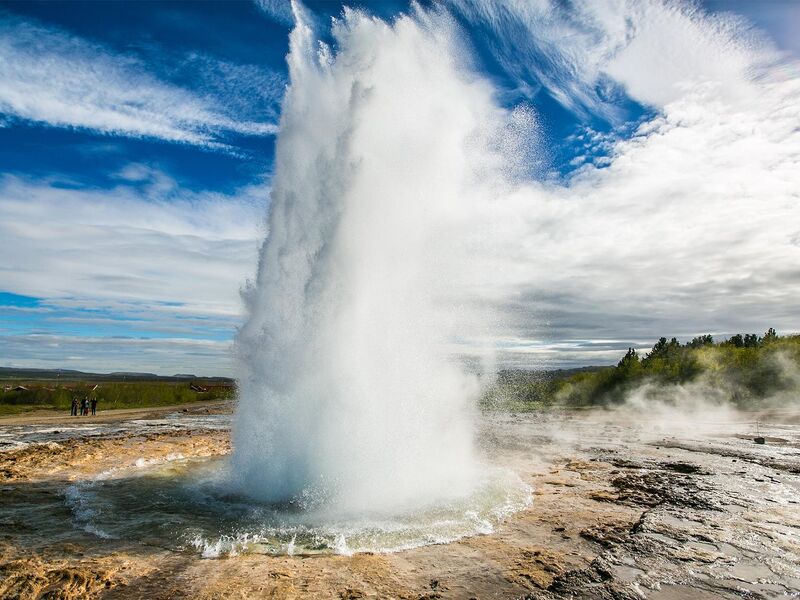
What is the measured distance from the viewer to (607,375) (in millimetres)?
52094

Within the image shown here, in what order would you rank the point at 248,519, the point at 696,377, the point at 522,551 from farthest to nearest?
the point at 696,377, the point at 248,519, the point at 522,551

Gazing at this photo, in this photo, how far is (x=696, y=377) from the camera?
138 ft

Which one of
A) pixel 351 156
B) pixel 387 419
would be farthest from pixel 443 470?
pixel 351 156

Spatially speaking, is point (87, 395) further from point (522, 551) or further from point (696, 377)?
point (696, 377)

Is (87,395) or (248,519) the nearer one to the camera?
(248,519)

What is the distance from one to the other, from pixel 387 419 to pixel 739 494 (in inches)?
298

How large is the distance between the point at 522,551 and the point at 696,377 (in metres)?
43.0

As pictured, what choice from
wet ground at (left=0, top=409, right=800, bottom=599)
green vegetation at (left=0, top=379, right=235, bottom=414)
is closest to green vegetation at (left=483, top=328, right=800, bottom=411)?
wet ground at (left=0, top=409, right=800, bottom=599)

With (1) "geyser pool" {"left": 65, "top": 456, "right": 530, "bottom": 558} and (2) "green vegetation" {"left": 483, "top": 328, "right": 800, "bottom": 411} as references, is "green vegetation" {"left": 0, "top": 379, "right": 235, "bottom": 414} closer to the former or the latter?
(1) "geyser pool" {"left": 65, "top": 456, "right": 530, "bottom": 558}

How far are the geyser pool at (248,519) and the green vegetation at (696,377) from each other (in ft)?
80.3

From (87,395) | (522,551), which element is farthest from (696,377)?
(87,395)

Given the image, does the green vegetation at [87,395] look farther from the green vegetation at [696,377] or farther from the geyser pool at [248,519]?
the green vegetation at [696,377]

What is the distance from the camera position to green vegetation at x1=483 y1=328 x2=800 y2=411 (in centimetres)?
3759

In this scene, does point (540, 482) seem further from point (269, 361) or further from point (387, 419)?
point (269, 361)
